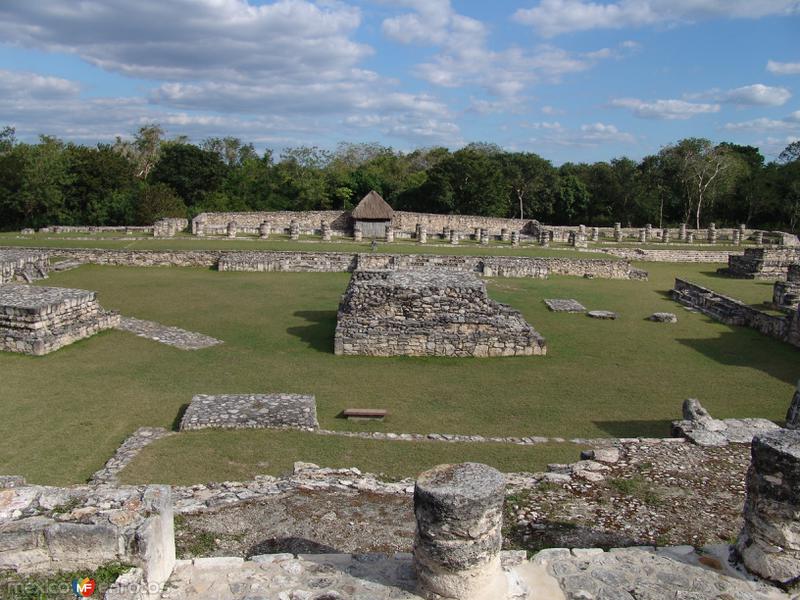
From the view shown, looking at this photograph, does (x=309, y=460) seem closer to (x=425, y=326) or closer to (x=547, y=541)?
(x=547, y=541)

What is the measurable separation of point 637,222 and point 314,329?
1652 inches

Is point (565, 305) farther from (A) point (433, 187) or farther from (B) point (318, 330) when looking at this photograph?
(A) point (433, 187)

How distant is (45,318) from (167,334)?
2556 mm

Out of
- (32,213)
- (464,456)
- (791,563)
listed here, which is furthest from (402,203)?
(791,563)

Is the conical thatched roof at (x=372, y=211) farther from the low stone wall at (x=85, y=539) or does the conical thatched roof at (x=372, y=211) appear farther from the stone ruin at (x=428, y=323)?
the low stone wall at (x=85, y=539)

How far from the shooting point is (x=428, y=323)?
14.2 meters

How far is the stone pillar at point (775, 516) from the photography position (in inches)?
201

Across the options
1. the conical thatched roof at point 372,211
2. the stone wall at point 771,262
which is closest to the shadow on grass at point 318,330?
the stone wall at point 771,262

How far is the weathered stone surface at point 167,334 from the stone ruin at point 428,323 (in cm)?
317

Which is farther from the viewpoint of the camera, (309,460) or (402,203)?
(402,203)

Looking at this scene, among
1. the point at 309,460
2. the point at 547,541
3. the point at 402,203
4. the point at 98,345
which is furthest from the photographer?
the point at 402,203

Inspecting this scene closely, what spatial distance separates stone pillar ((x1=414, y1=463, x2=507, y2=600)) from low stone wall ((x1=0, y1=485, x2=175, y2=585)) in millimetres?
2037

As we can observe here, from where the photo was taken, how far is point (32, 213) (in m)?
42.5

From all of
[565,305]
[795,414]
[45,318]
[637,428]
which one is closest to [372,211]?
[565,305]
